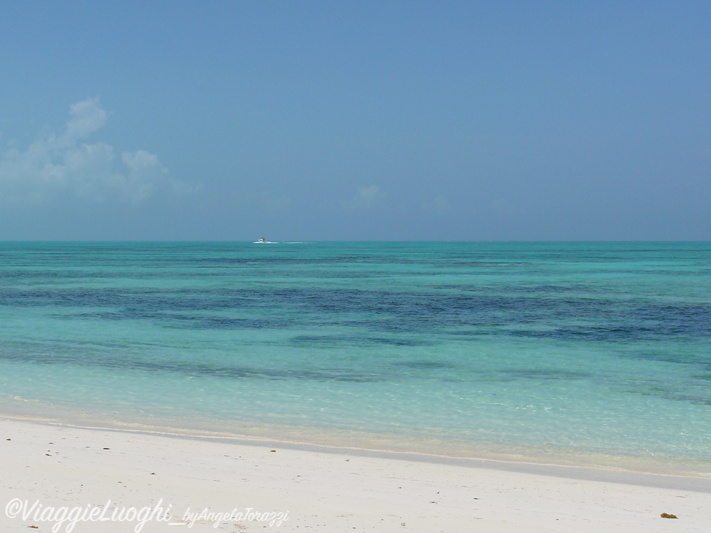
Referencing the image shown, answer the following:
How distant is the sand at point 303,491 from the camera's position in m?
6.75

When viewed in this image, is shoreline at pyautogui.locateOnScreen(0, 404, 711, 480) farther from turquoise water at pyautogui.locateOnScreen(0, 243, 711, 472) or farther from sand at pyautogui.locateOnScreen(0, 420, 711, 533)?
sand at pyautogui.locateOnScreen(0, 420, 711, 533)

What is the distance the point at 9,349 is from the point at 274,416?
11749 mm

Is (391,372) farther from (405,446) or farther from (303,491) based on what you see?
(303,491)

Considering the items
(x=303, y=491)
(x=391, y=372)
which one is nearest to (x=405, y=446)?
(x=303, y=491)

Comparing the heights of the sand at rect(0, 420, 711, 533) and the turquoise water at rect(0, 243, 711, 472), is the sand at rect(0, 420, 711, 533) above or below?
above

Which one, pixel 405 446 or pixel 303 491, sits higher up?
pixel 303 491

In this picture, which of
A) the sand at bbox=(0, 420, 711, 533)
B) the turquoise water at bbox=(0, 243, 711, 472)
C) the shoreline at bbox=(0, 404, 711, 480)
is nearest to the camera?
the sand at bbox=(0, 420, 711, 533)

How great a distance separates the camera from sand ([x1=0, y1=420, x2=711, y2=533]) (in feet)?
22.2

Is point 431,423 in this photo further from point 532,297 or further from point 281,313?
point 532,297

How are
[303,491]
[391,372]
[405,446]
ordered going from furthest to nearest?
1. [391,372]
2. [405,446]
3. [303,491]


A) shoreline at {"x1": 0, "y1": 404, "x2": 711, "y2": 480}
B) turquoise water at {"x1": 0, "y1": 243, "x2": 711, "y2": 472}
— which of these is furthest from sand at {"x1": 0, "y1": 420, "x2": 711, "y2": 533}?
turquoise water at {"x1": 0, "y1": 243, "x2": 711, "y2": 472}

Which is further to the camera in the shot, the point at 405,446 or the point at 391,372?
the point at 391,372

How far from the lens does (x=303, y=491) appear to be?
7848mm

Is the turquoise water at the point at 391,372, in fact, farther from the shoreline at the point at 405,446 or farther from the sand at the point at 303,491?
the sand at the point at 303,491
